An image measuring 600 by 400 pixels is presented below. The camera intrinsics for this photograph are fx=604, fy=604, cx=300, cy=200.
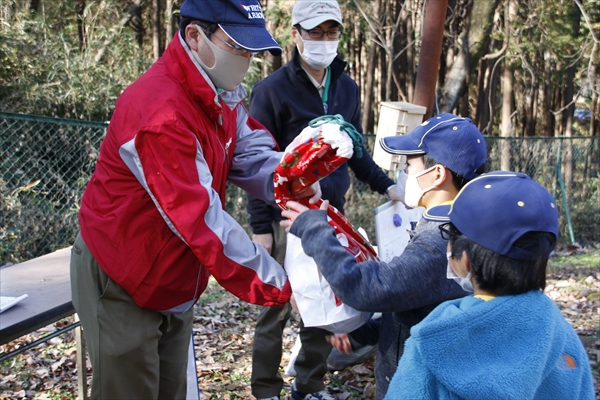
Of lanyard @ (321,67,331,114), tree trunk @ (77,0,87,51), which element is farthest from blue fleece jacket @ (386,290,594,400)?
tree trunk @ (77,0,87,51)

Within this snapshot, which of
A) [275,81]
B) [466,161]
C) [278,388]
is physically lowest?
[278,388]

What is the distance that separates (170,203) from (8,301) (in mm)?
1316

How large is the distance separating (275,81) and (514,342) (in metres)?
2.45

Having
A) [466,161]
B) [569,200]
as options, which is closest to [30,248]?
[466,161]

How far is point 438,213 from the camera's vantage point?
2.28m

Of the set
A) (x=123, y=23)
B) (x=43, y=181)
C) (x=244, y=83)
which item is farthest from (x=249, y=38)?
(x=123, y=23)

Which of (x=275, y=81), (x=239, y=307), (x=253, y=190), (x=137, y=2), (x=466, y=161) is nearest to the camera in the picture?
(x=466, y=161)

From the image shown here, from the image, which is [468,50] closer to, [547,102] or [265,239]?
[265,239]

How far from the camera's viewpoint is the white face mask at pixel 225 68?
7.89ft

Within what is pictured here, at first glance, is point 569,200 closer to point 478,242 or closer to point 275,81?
point 275,81

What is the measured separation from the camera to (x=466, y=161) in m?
2.42

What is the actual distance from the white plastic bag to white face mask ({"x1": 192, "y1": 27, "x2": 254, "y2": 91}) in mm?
Result: 698

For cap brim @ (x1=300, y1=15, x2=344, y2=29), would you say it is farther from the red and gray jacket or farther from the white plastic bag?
the white plastic bag

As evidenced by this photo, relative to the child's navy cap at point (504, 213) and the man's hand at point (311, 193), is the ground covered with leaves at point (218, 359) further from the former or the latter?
the child's navy cap at point (504, 213)
